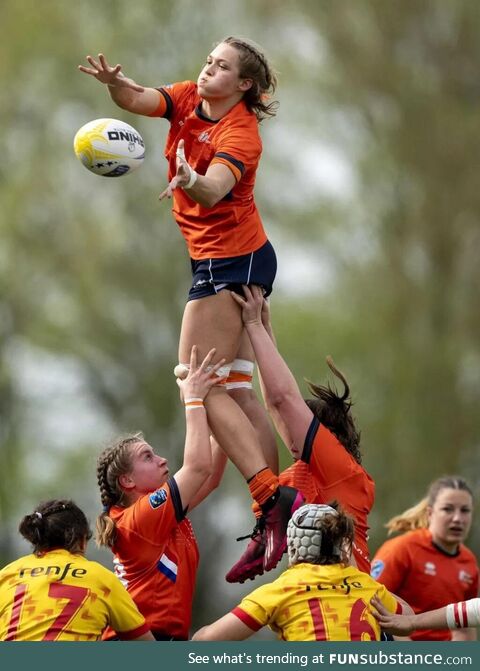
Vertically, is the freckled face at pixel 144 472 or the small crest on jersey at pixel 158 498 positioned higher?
the freckled face at pixel 144 472

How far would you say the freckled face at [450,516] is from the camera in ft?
29.5

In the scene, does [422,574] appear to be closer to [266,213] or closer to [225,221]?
[225,221]

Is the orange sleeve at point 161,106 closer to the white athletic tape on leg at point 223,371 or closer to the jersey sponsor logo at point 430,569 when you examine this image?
the white athletic tape on leg at point 223,371

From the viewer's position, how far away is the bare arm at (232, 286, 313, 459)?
6.42m

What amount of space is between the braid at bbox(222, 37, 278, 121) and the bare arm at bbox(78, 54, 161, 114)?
0.47 metres

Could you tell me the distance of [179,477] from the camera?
616cm

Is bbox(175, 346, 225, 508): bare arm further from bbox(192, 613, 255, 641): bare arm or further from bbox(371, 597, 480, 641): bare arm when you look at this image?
bbox(371, 597, 480, 641): bare arm

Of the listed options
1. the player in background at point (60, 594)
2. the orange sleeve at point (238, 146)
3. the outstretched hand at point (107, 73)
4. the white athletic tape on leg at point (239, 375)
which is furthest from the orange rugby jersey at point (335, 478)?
the outstretched hand at point (107, 73)

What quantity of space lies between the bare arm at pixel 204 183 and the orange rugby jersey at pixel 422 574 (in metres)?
3.78

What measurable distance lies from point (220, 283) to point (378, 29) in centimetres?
1317

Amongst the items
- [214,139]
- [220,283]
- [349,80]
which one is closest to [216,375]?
[220,283]

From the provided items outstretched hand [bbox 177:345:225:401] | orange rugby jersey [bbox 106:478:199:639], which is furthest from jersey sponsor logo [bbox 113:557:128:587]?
outstretched hand [bbox 177:345:225:401]

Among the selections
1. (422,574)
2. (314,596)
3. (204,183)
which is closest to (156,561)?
(314,596)

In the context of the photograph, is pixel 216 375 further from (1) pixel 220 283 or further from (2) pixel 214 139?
(2) pixel 214 139
